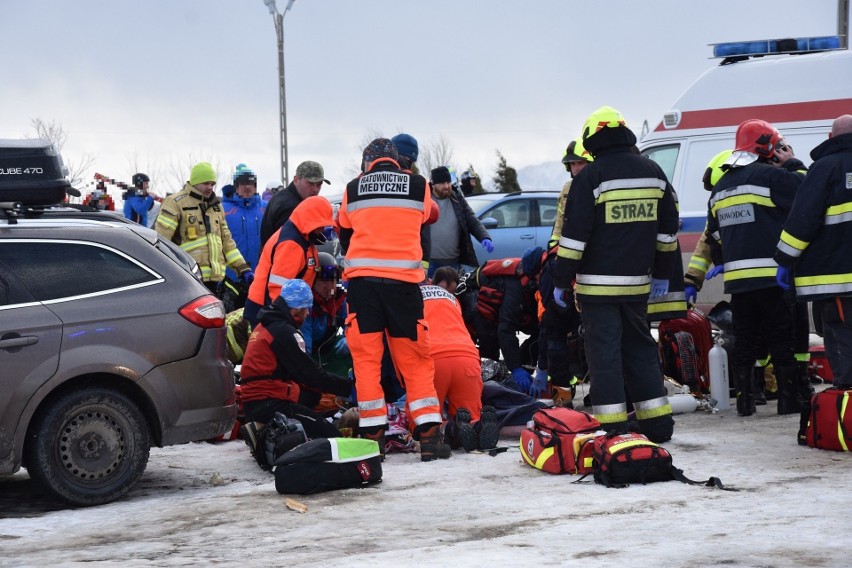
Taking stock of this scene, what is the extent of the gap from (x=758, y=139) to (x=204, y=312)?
451 cm

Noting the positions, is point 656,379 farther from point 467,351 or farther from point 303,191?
point 303,191

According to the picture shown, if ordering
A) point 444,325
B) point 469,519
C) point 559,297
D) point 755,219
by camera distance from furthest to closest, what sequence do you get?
1. point 755,219
2. point 559,297
3. point 444,325
4. point 469,519

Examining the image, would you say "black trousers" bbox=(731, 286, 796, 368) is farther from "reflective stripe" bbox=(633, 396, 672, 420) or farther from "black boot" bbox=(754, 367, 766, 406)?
"reflective stripe" bbox=(633, 396, 672, 420)

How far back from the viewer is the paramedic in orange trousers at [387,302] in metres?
7.48

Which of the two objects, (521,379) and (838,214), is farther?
(521,379)

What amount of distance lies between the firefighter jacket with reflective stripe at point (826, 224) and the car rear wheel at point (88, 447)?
429 centimetres

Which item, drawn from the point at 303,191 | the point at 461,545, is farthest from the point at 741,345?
the point at 461,545

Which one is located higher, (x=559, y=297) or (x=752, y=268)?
(x=752, y=268)

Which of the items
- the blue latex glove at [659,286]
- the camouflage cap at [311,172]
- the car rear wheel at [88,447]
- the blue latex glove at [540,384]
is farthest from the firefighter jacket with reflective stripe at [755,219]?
the car rear wheel at [88,447]

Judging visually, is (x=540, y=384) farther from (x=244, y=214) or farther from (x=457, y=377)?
(x=244, y=214)

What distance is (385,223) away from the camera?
24.8 feet

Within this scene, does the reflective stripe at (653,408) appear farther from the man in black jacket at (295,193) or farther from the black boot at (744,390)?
the man in black jacket at (295,193)

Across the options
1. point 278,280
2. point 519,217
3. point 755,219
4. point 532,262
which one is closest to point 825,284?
point 755,219

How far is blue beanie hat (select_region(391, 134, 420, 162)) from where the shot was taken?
898cm
